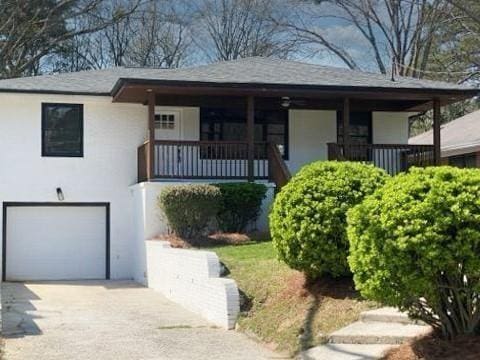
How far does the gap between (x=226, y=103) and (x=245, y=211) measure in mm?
3926

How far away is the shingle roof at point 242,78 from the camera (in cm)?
1934

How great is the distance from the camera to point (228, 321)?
39.0 ft

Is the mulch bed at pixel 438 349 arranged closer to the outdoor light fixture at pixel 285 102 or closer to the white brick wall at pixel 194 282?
the white brick wall at pixel 194 282

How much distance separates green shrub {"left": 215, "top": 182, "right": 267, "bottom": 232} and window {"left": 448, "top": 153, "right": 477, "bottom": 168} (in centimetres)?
827

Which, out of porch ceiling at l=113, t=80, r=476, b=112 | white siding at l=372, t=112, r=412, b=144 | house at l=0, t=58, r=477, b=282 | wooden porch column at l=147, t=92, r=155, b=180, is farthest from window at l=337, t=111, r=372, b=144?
wooden porch column at l=147, t=92, r=155, b=180

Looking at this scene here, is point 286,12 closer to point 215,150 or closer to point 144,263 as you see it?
point 215,150

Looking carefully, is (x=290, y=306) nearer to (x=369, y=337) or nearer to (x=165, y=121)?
(x=369, y=337)

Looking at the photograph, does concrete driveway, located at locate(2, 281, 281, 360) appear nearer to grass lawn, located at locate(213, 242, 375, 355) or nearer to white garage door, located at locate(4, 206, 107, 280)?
grass lawn, located at locate(213, 242, 375, 355)

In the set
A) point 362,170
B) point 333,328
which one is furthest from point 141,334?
point 362,170

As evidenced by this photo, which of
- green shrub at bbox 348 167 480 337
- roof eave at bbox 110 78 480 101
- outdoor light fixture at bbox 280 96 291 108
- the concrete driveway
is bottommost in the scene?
the concrete driveway

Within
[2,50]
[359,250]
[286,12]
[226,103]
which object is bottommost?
[359,250]

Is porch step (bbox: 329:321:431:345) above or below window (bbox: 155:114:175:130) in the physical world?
below

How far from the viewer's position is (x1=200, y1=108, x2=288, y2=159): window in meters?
21.9

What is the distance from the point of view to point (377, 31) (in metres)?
39.7
